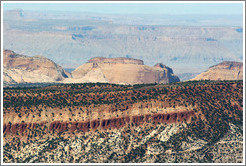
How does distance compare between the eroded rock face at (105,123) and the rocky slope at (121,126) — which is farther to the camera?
the eroded rock face at (105,123)

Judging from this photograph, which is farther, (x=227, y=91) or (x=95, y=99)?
(x=227, y=91)

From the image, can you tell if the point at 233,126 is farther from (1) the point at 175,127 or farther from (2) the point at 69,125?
(2) the point at 69,125

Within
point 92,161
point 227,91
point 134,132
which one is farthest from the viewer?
point 227,91

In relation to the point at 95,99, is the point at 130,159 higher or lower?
lower

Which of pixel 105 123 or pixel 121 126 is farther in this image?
pixel 121 126

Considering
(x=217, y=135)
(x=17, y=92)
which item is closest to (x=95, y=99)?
(x=17, y=92)

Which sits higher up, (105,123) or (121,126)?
(105,123)

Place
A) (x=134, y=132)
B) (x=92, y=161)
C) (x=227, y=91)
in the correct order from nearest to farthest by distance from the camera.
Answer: (x=92, y=161) → (x=134, y=132) → (x=227, y=91)

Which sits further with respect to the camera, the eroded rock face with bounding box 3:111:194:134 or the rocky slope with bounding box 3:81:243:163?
the eroded rock face with bounding box 3:111:194:134
